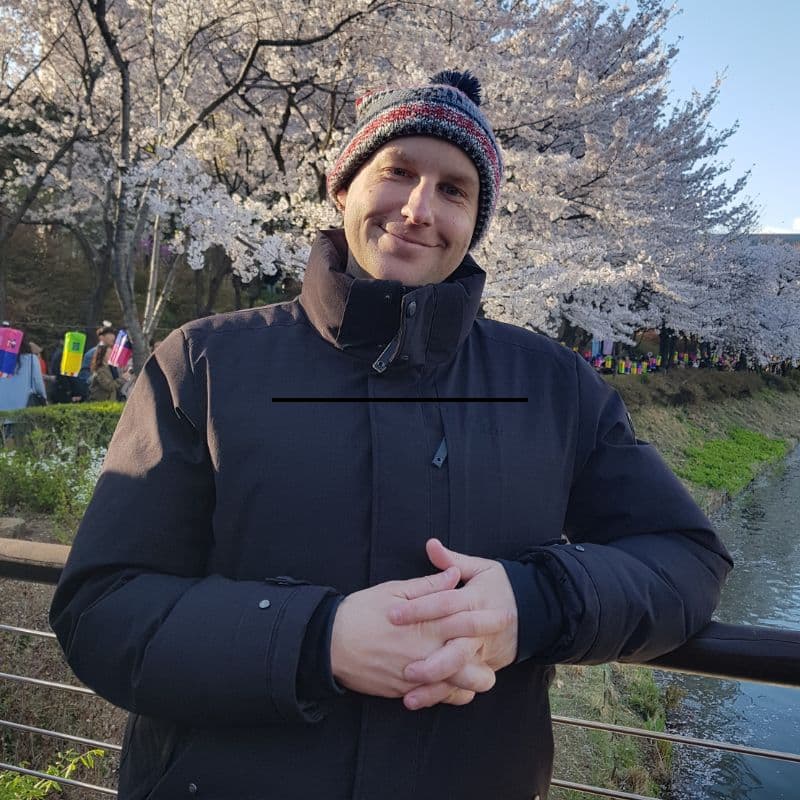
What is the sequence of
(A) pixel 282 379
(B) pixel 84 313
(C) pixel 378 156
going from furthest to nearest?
(B) pixel 84 313
(C) pixel 378 156
(A) pixel 282 379

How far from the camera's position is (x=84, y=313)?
710 inches

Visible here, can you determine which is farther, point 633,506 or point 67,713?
point 67,713

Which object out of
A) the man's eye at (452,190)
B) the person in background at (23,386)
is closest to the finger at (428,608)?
the man's eye at (452,190)

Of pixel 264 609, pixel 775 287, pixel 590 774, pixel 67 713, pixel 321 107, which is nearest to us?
pixel 264 609

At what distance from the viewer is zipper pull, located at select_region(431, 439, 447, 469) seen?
121 centimetres

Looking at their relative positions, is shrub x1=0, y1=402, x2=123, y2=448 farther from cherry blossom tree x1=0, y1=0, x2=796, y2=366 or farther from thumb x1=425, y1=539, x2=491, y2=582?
thumb x1=425, y1=539, x2=491, y2=582

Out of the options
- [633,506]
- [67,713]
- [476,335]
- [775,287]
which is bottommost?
[67,713]

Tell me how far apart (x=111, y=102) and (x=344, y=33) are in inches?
160

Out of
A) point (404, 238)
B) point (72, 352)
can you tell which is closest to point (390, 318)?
point (404, 238)

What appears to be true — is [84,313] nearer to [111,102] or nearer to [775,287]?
[111,102]

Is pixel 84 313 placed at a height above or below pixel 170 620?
above

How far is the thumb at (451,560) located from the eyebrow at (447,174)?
0.68m

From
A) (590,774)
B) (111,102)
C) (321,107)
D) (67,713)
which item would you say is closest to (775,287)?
(321,107)

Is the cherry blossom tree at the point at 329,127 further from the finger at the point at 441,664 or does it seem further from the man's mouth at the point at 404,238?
the finger at the point at 441,664
